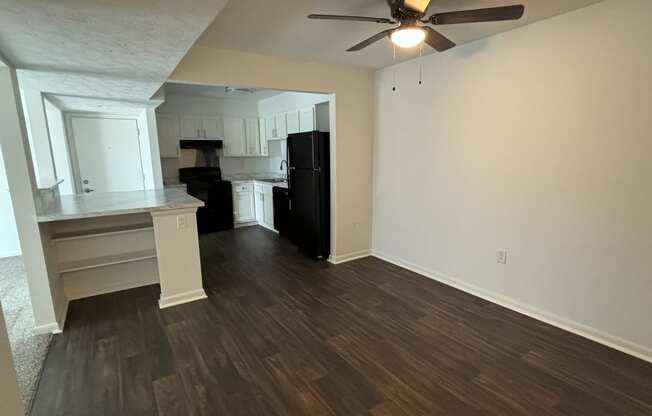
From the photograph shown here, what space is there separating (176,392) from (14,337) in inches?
66.6

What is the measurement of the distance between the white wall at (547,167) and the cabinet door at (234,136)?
3.77 metres

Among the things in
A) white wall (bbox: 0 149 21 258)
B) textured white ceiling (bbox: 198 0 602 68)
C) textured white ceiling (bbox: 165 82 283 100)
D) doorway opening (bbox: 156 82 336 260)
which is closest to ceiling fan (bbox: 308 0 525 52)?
textured white ceiling (bbox: 198 0 602 68)

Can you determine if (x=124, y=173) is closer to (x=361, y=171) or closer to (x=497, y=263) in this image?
(x=361, y=171)

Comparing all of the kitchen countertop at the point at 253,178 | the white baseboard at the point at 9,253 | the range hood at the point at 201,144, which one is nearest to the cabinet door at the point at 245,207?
the kitchen countertop at the point at 253,178

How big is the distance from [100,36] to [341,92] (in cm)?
265

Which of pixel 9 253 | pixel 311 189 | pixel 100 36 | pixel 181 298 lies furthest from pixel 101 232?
pixel 9 253

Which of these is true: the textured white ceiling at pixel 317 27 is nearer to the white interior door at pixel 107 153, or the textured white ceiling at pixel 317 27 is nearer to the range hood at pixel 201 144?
the white interior door at pixel 107 153

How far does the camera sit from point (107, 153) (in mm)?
4680

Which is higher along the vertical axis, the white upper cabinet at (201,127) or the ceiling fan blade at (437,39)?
the ceiling fan blade at (437,39)

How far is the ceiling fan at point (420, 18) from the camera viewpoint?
1863 millimetres

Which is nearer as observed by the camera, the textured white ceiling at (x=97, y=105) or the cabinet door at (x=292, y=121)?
the textured white ceiling at (x=97, y=105)

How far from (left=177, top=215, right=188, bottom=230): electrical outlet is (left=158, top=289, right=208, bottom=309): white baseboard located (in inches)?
26.4

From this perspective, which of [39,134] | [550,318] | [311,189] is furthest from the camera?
[311,189]

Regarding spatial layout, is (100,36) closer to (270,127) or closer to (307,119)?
(307,119)
